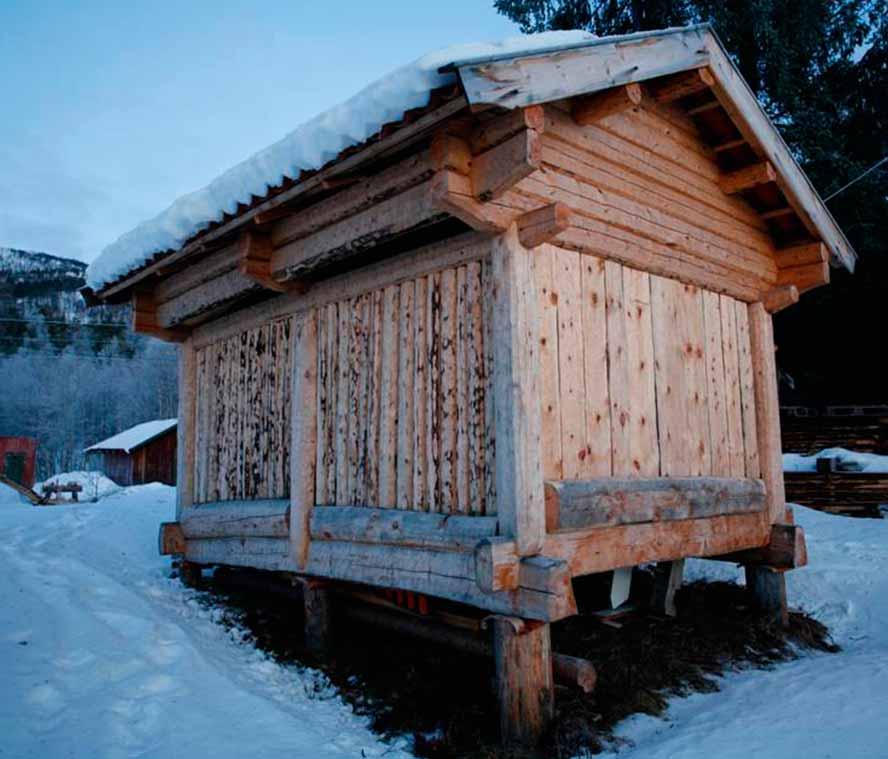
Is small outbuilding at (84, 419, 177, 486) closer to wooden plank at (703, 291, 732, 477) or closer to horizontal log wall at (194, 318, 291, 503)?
horizontal log wall at (194, 318, 291, 503)

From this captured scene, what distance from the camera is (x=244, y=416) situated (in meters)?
7.11

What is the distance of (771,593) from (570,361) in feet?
12.1

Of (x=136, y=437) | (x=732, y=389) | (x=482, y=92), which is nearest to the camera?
(x=482, y=92)

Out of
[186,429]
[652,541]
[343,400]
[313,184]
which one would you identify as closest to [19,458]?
[186,429]

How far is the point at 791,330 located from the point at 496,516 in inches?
515

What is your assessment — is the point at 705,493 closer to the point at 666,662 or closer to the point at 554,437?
the point at 666,662

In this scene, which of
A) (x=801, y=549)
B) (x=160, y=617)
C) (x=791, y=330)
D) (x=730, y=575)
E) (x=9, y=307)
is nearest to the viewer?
(x=160, y=617)

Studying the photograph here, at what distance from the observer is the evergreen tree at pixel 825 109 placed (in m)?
13.7

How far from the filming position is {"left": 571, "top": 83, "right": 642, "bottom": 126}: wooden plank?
4531 millimetres

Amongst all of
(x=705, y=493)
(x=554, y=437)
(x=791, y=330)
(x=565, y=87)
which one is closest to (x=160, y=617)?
(x=554, y=437)

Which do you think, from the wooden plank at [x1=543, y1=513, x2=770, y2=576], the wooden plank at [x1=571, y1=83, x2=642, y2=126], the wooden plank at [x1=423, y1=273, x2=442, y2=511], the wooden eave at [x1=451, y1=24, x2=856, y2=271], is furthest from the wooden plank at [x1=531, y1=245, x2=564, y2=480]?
the wooden eave at [x1=451, y1=24, x2=856, y2=271]

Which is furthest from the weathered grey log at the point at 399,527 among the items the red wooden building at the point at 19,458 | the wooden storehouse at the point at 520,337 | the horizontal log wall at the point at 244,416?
the red wooden building at the point at 19,458

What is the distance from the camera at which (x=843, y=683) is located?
15.9ft

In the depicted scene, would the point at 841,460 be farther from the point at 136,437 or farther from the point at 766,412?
the point at 136,437
